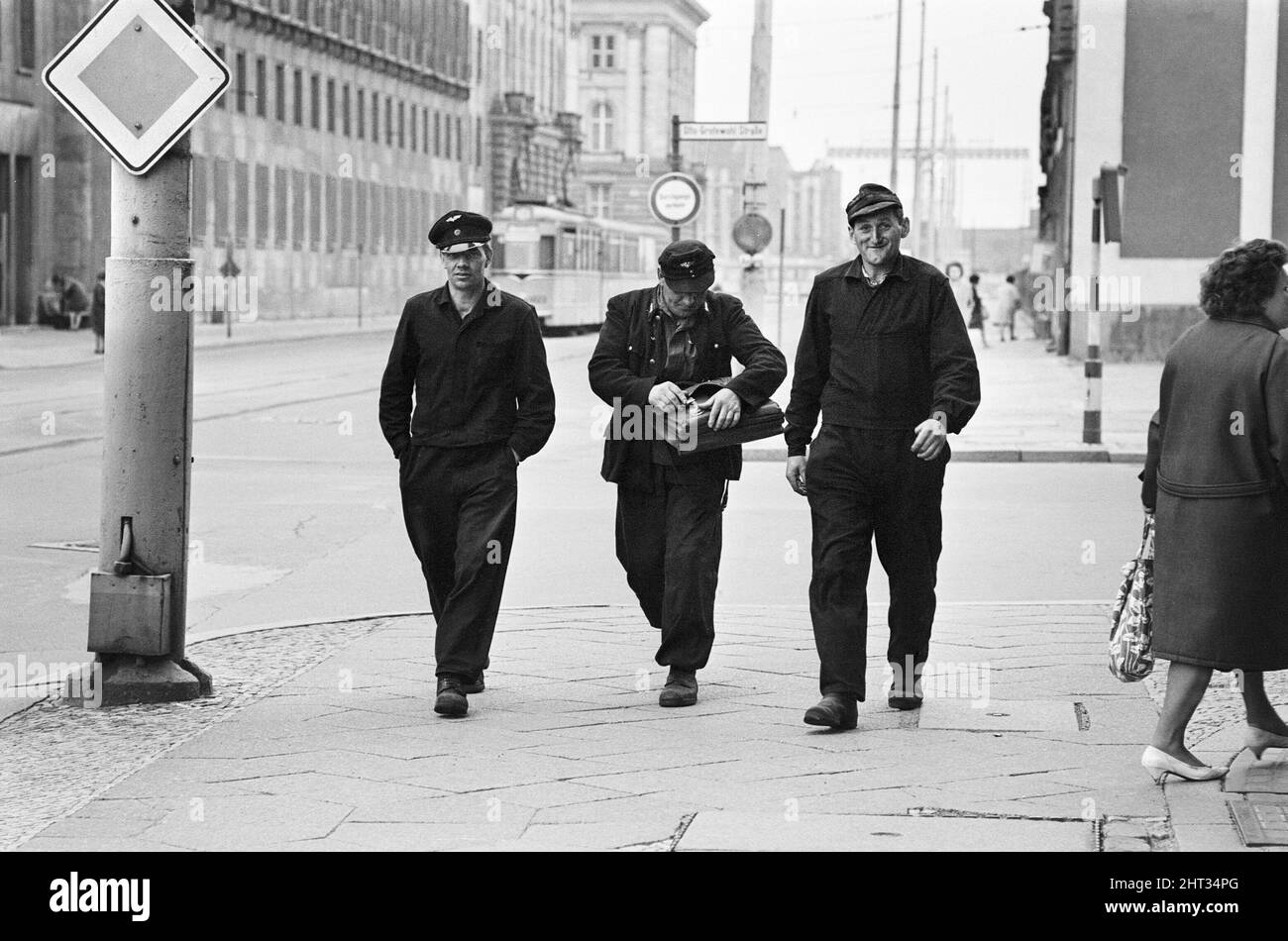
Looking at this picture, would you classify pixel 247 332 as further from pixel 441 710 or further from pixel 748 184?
pixel 441 710

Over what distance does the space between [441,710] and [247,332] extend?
1773 inches

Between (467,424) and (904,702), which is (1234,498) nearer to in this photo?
(904,702)

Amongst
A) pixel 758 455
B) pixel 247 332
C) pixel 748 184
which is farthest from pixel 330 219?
pixel 758 455

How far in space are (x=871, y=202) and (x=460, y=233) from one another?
56.9 inches

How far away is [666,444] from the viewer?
7410 mm

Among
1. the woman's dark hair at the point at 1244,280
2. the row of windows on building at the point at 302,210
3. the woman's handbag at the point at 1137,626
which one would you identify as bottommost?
the woman's handbag at the point at 1137,626

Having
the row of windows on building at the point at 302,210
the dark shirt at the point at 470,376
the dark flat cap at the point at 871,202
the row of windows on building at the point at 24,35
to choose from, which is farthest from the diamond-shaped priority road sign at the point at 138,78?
the row of windows on building at the point at 24,35

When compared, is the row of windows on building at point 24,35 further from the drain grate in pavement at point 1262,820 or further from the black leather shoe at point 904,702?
the drain grate in pavement at point 1262,820

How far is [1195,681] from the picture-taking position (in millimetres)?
6062

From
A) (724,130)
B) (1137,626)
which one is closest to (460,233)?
(1137,626)

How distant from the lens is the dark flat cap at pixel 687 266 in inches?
291

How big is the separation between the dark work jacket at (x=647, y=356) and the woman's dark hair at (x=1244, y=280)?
185 cm

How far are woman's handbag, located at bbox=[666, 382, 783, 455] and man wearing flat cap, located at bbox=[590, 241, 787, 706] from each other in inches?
1.3

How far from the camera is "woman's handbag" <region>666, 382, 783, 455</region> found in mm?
7281
